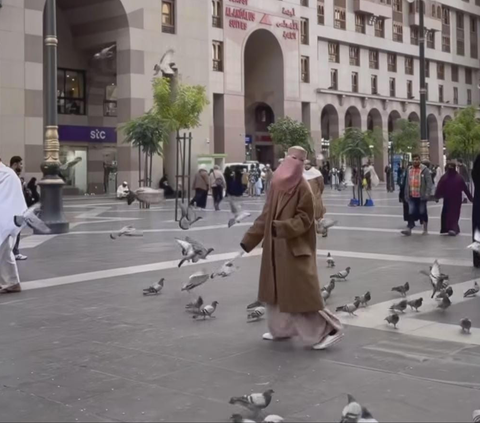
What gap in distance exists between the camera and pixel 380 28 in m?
60.2

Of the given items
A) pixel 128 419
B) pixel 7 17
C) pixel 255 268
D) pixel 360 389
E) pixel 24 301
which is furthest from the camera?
pixel 7 17

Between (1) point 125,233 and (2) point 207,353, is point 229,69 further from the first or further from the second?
(2) point 207,353

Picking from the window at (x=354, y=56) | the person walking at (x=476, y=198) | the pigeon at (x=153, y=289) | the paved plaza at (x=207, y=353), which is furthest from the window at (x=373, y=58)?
the pigeon at (x=153, y=289)

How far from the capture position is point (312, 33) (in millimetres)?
53594

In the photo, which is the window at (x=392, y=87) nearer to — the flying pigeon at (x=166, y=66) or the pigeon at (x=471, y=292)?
the flying pigeon at (x=166, y=66)

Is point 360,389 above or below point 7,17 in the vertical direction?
below

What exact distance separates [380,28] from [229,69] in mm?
19890

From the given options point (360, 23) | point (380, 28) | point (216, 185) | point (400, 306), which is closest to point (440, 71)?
point (380, 28)

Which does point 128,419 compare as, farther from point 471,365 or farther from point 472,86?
point 472,86

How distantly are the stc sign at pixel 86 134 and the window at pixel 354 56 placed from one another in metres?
23.3

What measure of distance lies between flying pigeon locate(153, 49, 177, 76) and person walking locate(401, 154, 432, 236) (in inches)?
941

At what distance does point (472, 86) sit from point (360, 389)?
239 ft

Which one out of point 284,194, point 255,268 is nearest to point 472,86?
point 255,268

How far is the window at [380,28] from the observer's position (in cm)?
5981
